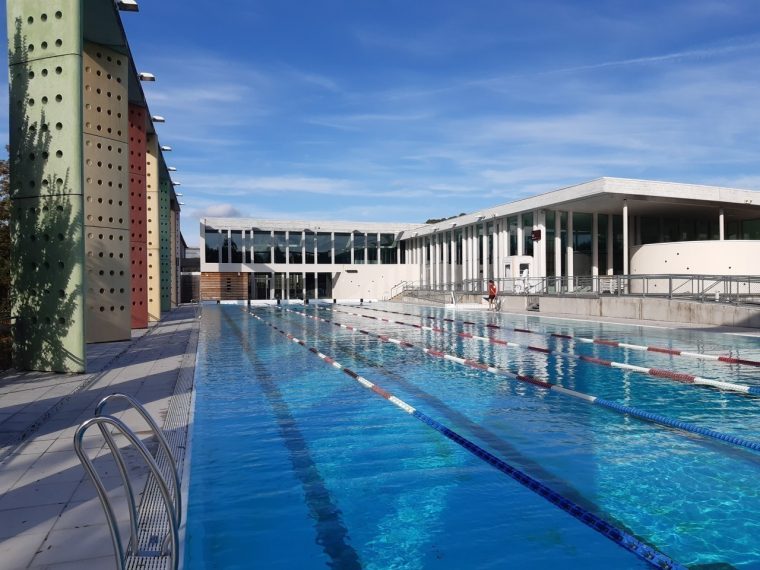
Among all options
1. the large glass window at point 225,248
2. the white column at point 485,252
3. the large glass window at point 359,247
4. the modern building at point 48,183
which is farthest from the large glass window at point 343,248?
the modern building at point 48,183

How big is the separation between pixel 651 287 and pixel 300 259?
108 ft

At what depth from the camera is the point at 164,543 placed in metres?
3.33

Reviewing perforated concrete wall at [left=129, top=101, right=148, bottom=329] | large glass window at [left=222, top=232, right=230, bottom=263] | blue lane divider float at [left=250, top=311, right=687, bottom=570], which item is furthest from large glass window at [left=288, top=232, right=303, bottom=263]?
blue lane divider float at [left=250, top=311, right=687, bottom=570]

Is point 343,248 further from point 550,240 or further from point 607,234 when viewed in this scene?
point 607,234

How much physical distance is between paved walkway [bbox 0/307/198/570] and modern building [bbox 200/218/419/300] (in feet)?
127

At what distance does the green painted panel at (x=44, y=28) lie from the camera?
30.4 ft

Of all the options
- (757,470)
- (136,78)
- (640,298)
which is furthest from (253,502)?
Result: (640,298)

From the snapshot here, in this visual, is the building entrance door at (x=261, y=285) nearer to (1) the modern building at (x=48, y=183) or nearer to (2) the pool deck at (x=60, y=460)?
(2) the pool deck at (x=60, y=460)

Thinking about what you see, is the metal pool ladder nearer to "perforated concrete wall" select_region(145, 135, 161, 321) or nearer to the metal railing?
the metal railing

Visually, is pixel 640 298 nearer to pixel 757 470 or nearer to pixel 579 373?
pixel 579 373

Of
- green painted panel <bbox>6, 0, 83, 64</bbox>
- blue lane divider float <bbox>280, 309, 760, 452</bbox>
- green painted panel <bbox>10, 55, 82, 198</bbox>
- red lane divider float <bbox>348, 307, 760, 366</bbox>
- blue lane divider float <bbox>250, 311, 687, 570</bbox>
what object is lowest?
blue lane divider float <bbox>250, 311, 687, 570</bbox>

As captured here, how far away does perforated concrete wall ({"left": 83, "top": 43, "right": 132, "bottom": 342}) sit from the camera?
1371 cm

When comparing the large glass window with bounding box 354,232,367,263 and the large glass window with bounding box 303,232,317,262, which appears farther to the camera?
the large glass window with bounding box 354,232,367,263

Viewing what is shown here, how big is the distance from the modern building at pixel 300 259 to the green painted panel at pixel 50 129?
39.1 metres
